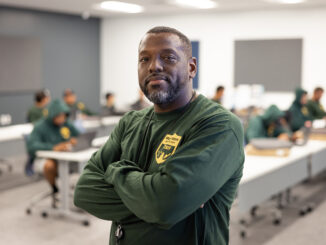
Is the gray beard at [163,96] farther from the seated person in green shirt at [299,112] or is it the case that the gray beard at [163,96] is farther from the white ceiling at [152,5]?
the white ceiling at [152,5]

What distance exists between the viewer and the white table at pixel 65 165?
4.54m

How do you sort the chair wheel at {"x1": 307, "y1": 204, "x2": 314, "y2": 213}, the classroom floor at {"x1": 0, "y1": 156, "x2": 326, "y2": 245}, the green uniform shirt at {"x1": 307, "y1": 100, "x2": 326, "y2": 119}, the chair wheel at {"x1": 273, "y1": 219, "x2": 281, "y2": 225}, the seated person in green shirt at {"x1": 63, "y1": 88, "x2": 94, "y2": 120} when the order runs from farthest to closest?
the green uniform shirt at {"x1": 307, "y1": 100, "x2": 326, "y2": 119} < the seated person in green shirt at {"x1": 63, "y1": 88, "x2": 94, "y2": 120} < the chair wheel at {"x1": 307, "y1": 204, "x2": 314, "y2": 213} < the chair wheel at {"x1": 273, "y1": 219, "x2": 281, "y2": 225} < the classroom floor at {"x1": 0, "y1": 156, "x2": 326, "y2": 245}

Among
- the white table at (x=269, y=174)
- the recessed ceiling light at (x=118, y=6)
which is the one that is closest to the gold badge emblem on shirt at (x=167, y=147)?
the white table at (x=269, y=174)

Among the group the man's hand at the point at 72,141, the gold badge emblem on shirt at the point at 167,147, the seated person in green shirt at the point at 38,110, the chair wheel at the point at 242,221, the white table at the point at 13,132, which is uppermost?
the gold badge emblem on shirt at the point at 167,147

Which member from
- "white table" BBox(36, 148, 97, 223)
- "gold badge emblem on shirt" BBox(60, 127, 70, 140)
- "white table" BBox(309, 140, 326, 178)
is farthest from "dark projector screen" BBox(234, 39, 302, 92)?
"white table" BBox(36, 148, 97, 223)

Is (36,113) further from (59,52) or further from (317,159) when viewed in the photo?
(317,159)

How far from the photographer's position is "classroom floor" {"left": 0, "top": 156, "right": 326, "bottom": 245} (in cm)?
419

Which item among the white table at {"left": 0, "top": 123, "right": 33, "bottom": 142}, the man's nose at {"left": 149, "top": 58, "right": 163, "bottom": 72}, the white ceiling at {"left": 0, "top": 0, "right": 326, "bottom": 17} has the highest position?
the white ceiling at {"left": 0, "top": 0, "right": 326, "bottom": 17}

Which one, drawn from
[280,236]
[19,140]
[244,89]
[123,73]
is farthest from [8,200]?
[123,73]

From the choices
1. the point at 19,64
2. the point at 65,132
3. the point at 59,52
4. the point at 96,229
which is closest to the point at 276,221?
the point at 96,229

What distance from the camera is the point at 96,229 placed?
446 cm

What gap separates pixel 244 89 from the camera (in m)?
9.16

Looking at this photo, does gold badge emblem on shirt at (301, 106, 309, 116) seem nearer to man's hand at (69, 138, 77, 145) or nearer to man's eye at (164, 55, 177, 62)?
man's hand at (69, 138, 77, 145)

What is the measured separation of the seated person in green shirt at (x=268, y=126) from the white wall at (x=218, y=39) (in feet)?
12.3
